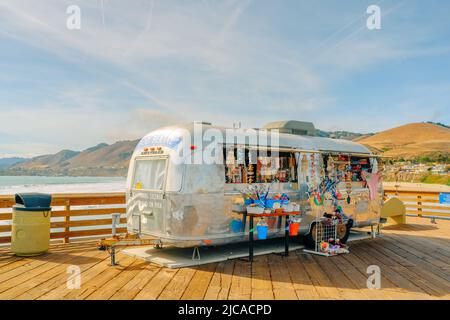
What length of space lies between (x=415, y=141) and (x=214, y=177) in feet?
354

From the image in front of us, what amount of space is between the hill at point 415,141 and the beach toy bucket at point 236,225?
210 ft

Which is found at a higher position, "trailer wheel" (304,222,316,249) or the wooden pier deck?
"trailer wheel" (304,222,316,249)

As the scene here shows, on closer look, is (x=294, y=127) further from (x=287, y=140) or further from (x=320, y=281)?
(x=320, y=281)

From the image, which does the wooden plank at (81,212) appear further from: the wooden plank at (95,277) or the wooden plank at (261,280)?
the wooden plank at (261,280)

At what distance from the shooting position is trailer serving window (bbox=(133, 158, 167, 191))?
747 cm

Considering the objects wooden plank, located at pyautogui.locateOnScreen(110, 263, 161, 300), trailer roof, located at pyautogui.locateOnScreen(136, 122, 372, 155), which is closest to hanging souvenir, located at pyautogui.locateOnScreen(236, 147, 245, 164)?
trailer roof, located at pyautogui.locateOnScreen(136, 122, 372, 155)

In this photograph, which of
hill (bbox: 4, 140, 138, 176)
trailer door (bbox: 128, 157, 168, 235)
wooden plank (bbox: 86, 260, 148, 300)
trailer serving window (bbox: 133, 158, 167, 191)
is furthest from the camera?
hill (bbox: 4, 140, 138, 176)

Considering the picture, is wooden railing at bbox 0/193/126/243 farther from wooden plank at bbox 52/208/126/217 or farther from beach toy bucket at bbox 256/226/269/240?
beach toy bucket at bbox 256/226/269/240

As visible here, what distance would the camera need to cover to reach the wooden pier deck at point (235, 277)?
5602 millimetres

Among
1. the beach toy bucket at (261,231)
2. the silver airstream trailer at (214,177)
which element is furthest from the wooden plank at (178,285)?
the beach toy bucket at (261,231)

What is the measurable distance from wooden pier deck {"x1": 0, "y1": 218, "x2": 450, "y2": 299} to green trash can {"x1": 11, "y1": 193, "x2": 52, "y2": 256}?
0.79 ft

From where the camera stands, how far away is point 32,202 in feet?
26.1

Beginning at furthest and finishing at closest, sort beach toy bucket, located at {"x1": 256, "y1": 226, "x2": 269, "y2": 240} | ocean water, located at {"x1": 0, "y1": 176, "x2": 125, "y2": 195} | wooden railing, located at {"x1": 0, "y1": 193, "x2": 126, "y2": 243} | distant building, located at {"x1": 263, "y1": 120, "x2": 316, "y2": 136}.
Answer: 1. ocean water, located at {"x1": 0, "y1": 176, "x2": 125, "y2": 195}
2. distant building, located at {"x1": 263, "y1": 120, "x2": 316, "y2": 136}
3. wooden railing, located at {"x1": 0, "y1": 193, "x2": 126, "y2": 243}
4. beach toy bucket, located at {"x1": 256, "y1": 226, "x2": 269, "y2": 240}
